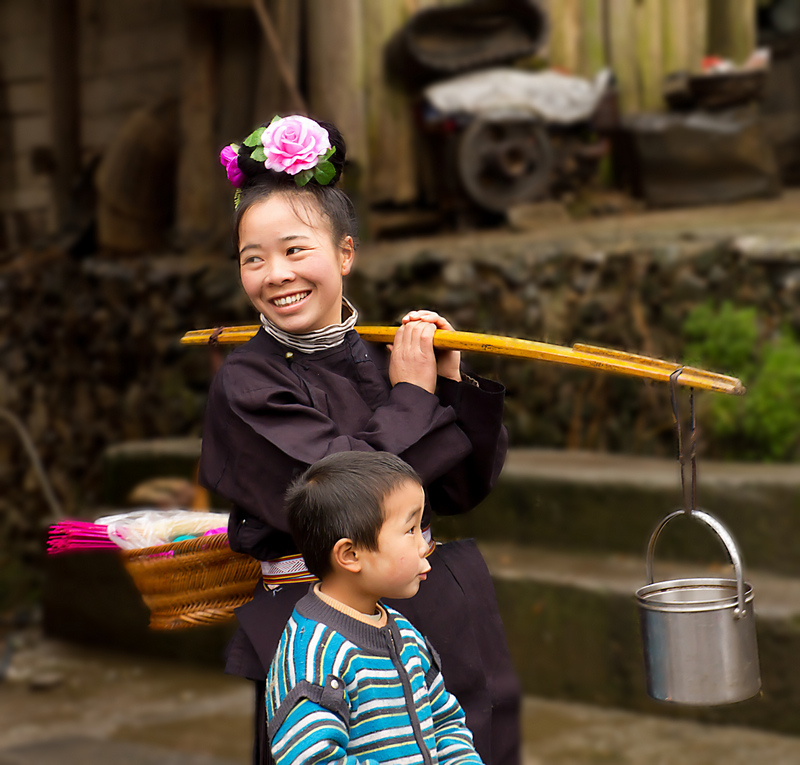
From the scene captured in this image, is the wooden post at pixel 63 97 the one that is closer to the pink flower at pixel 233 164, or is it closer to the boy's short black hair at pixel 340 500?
the pink flower at pixel 233 164

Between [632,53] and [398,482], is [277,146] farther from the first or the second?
[632,53]

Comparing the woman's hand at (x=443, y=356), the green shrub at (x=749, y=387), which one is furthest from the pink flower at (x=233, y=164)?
the green shrub at (x=749, y=387)

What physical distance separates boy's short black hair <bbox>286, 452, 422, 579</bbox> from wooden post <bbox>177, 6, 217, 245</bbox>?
203 inches

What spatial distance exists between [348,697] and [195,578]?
1.70ft

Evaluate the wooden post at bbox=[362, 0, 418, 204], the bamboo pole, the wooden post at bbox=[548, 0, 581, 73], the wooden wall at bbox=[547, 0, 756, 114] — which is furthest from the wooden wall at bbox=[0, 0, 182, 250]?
the wooden wall at bbox=[547, 0, 756, 114]

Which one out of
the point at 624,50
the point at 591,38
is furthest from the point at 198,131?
Result: the point at 624,50

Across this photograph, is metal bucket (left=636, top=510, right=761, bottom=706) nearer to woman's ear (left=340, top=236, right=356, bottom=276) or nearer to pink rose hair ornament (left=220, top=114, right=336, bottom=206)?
woman's ear (left=340, top=236, right=356, bottom=276)

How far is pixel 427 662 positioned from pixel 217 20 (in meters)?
5.57

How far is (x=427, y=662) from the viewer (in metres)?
1.75

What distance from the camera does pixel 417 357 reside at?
6.19 feet

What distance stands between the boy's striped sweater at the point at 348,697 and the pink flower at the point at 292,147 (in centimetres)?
71

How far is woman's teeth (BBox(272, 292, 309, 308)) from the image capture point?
1.88 metres

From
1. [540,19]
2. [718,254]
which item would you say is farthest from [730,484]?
[540,19]

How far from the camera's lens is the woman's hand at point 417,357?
1883mm
